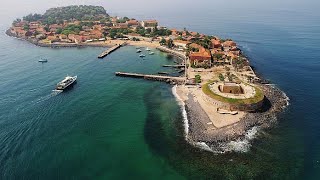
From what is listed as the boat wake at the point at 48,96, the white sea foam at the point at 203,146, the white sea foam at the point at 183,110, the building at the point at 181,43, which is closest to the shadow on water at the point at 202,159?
the white sea foam at the point at 183,110

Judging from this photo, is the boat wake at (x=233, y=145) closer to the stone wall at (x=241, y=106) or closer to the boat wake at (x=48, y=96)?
the stone wall at (x=241, y=106)

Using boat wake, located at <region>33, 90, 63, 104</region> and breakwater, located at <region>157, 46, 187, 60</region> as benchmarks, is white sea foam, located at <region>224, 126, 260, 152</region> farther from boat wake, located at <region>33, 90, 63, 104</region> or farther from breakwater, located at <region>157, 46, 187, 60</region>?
breakwater, located at <region>157, 46, 187, 60</region>

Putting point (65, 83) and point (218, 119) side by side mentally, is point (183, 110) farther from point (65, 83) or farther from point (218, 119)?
point (65, 83)

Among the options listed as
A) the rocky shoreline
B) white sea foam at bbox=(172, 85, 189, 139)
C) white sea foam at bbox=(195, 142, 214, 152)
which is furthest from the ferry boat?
white sea foam at bbox=(195, 142, 214, 152)

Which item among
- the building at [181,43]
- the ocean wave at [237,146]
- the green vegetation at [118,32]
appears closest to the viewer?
the ocean wave at [237,146]

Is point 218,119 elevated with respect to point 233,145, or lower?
elevated

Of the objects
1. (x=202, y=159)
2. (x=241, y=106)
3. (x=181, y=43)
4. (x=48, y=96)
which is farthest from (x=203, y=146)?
(x=181, y=43)
